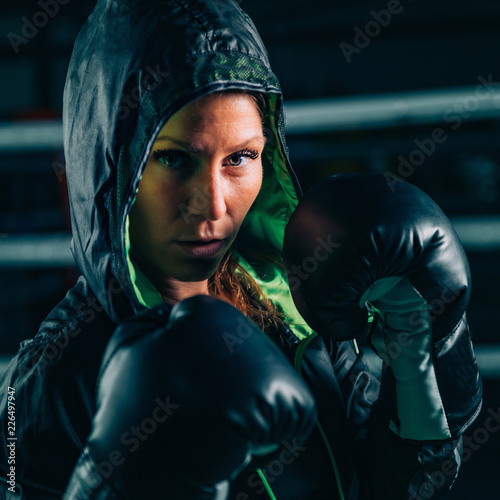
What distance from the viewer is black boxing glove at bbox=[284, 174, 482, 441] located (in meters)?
0.68

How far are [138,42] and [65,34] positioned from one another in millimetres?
5263

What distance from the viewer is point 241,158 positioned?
2.47 ft

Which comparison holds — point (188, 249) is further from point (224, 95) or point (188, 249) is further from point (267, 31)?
point (267, 31)

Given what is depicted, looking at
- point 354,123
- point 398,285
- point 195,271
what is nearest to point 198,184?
point 195,271

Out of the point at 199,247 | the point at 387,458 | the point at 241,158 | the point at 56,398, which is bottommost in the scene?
the point at 387,458

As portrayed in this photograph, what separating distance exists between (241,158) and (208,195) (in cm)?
8

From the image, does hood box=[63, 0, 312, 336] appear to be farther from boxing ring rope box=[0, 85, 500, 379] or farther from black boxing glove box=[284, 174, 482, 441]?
boxing ring rope box=[0, 85, 500, 379]

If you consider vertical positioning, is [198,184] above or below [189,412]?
above

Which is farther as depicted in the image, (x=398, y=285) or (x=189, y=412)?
(x=398, y=285)

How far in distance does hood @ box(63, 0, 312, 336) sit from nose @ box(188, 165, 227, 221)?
0.07 m

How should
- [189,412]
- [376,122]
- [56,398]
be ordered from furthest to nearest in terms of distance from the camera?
1. [376,122]
2. [56,398]
3. [189,412]

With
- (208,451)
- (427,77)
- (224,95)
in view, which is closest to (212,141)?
(224,95)

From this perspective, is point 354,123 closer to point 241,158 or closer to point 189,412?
point 241,158

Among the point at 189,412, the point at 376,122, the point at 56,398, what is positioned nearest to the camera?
the point at 189,412
